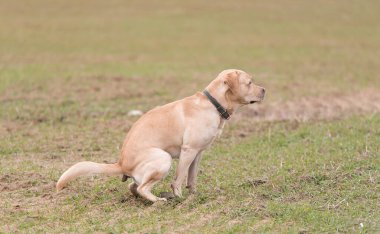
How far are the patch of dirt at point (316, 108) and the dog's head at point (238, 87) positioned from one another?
4.72 meters

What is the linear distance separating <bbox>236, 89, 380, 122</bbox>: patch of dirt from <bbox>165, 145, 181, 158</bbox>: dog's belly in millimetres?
5275

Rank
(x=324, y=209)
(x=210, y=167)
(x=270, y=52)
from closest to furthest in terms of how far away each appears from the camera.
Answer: (x=324, y=209)
(x=210, y=167)
(x=270, y=52)

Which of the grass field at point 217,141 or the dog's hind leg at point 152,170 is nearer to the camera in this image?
the grass field at point 217,141

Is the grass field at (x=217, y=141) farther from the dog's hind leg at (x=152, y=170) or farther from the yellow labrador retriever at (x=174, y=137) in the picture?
the yellow labrador retriever at (x=174, y=137)

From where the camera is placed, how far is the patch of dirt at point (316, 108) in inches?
563

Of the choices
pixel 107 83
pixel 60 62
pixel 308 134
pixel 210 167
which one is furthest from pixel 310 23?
pixel 210 167

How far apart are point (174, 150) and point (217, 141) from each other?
3.64 meters

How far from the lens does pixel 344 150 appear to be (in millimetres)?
10609

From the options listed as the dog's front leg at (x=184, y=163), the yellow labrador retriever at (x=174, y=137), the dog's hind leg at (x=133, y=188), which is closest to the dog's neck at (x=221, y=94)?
the yellow labrador retriever at (x=174, y=137)

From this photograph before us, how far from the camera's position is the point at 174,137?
27.6 feet

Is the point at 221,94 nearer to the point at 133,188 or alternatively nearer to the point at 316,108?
the point at 133,188

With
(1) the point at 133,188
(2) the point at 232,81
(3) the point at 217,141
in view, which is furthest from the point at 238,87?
(3) the point at 217,141

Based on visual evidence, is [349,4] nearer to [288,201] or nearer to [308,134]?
[308,134]

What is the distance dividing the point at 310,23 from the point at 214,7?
6.59 m
